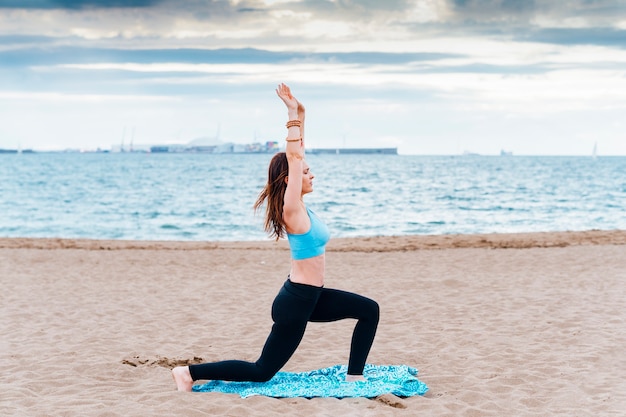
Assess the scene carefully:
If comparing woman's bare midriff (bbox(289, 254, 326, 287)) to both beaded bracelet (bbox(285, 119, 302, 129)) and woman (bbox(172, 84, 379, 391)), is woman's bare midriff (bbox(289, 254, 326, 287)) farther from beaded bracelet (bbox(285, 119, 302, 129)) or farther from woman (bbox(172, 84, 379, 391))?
beaded bracelet (bbox(285, 119, 302, 129))

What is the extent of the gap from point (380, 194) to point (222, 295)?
42.9 meters

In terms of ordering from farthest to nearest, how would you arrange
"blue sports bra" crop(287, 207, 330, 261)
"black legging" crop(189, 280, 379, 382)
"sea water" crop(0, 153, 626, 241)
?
"sea water" crop(0, 153, 626, 241), "black legging" crop(189, 280, 379, 382), "blue sports bra" crop(287, 207, 330, 261)

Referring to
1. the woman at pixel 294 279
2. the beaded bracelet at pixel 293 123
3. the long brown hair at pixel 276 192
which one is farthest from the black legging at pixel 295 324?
the beaded bracelet at pixel 293 123

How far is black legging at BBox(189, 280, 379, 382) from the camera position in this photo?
545cm

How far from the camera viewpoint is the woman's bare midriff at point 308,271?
5395 millimetres

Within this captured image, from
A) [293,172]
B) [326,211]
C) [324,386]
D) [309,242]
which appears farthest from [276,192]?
[326,211]

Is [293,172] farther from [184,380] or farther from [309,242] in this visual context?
[184,380]

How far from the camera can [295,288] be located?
5441 millimetres

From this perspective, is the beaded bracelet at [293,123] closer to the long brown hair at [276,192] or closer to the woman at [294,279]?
the woman at [294,279]

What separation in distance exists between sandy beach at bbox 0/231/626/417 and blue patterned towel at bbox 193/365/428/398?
0.42 feet

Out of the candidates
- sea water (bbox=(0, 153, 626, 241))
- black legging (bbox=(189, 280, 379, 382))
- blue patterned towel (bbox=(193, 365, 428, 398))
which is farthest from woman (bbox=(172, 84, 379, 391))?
sea water (bbox=(0, 153, 626, 241))

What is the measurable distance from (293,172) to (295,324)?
113 centimetres

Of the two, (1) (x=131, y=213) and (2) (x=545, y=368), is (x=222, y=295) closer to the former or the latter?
(2) (x=545, y=368)

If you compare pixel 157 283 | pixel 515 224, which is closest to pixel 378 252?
pixel 157 283
